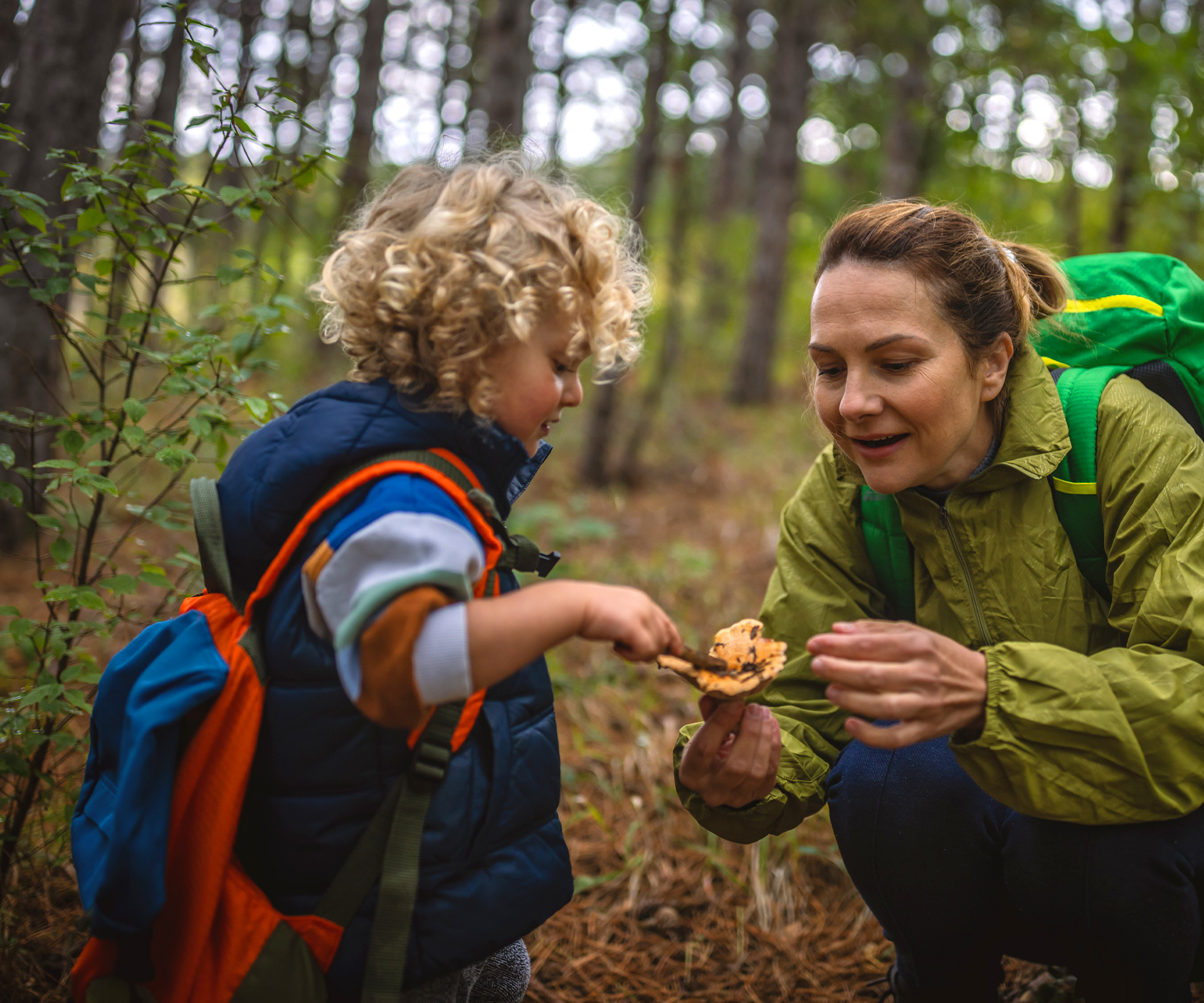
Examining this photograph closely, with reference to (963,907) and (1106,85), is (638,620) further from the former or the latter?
(1106,85)

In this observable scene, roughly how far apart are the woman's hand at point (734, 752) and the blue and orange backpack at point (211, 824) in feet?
1.76

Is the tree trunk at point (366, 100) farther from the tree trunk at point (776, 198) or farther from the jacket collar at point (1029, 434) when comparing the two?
the jacket collar at point (1029, 434)

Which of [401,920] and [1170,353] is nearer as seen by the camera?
[401,920]

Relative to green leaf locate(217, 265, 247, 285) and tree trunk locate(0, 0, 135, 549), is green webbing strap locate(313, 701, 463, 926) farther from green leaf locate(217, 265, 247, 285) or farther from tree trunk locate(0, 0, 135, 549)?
tree trunk locate(0, 0, 135, 549)

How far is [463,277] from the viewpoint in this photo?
4.84ft

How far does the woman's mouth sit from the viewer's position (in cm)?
182

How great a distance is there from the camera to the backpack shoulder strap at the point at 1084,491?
1.76m

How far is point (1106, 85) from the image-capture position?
22.4 ft

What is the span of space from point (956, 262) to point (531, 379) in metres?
1.00

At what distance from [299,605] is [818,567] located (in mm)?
1259

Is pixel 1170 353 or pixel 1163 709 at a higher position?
pixel 1170 353

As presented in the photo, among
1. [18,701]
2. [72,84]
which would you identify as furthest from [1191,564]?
[72,84]

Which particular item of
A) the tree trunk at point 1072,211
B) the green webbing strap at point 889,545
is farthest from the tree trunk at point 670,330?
the green webbing strap at point 889,545

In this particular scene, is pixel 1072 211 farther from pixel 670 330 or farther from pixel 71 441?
pixel 71 441
